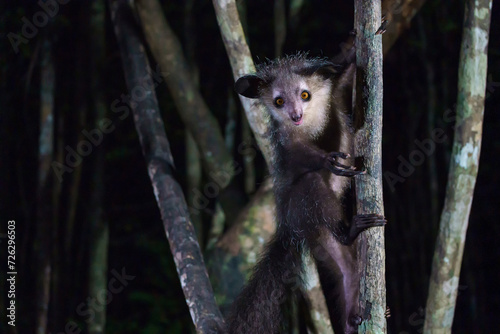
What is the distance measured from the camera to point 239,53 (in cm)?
394

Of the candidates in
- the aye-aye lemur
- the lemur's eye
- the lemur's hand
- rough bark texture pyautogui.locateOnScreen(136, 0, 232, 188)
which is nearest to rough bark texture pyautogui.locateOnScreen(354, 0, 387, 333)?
the lemur's hand

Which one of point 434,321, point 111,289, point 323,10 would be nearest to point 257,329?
point 434,321

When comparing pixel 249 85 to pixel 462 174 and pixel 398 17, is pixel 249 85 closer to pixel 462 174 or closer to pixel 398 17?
pixel 398 17

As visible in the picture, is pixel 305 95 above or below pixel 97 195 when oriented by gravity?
below

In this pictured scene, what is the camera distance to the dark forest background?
578 centimetres

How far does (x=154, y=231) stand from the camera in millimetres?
8109

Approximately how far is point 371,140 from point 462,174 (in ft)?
4.32

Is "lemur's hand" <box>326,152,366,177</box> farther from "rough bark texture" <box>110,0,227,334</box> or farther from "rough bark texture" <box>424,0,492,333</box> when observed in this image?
"rough bark texture" <box>110,0,227,334</box>

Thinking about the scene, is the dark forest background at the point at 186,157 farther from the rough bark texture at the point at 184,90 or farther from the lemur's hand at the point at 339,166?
the lemur's hand at the point at 339,166

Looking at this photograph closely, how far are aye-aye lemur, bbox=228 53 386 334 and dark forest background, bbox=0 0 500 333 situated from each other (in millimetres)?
1768

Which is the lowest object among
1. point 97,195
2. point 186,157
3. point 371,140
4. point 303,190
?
point 371,140

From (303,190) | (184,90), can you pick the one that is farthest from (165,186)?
(303,190)

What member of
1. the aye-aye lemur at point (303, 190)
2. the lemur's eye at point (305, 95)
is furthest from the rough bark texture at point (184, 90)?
the lemur's eye at point (305, 95)

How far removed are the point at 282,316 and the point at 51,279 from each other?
9.80 ft
